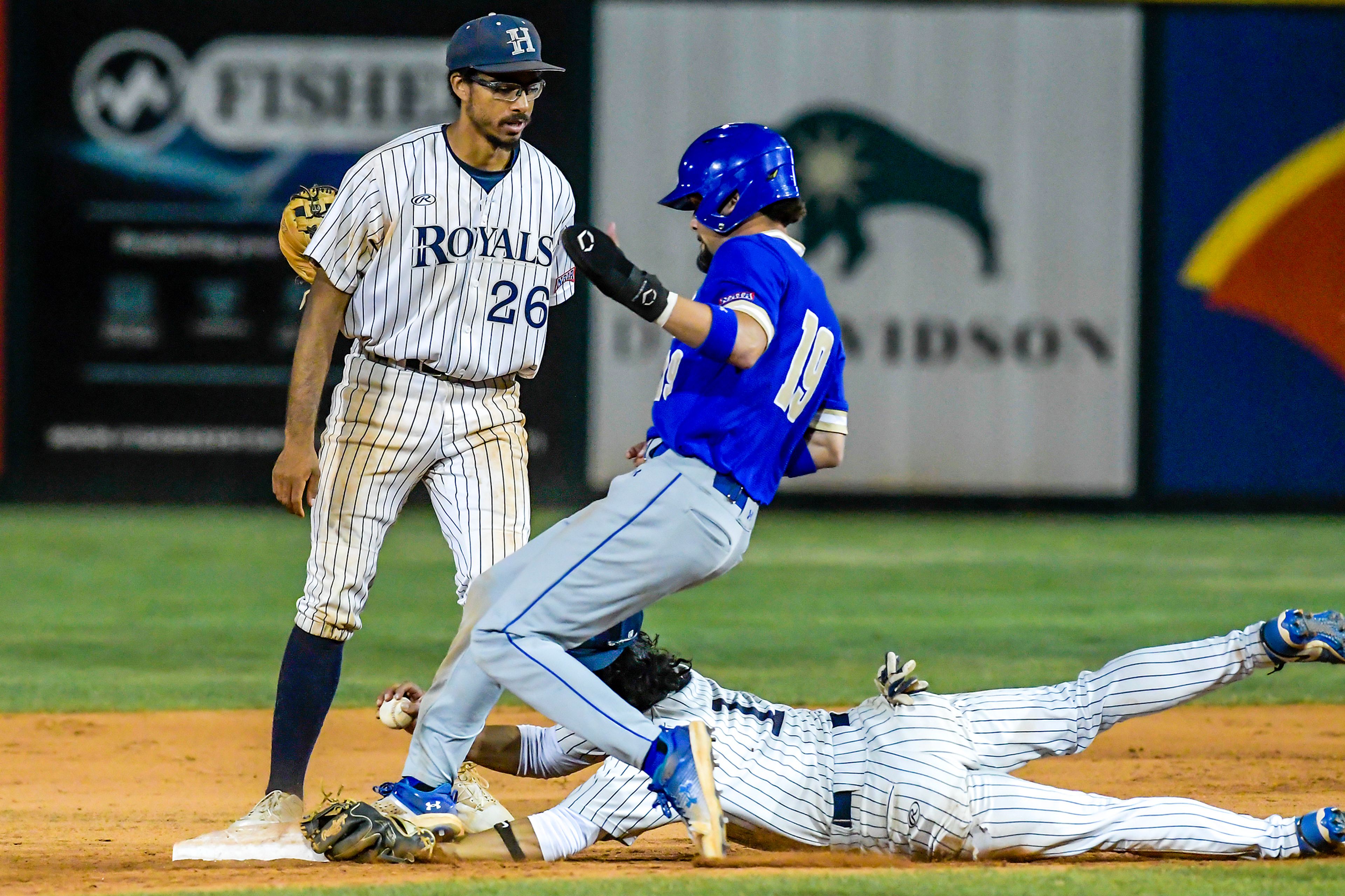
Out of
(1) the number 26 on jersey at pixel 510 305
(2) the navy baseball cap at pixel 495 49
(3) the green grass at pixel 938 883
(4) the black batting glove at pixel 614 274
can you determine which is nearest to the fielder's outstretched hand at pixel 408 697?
(3) the green grass at pixel 938 883

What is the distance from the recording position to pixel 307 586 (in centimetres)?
445

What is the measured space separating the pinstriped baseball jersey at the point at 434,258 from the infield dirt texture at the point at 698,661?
1318 millimetres

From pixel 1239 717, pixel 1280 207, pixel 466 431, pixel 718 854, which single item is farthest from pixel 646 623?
pixel 1280 207

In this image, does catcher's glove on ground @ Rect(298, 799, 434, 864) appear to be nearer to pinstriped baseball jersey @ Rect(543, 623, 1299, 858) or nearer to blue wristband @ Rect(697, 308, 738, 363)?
pinstriped baseball jersey @ Rect(543, 623, 1299, 858)

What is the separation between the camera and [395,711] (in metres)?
4.12

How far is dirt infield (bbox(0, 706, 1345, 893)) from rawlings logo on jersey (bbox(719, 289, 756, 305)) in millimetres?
1259

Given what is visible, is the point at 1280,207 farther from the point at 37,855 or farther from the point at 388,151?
the point at 37,855

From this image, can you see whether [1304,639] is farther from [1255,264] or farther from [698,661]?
[1255,264]

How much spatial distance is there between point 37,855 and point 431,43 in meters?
9.83

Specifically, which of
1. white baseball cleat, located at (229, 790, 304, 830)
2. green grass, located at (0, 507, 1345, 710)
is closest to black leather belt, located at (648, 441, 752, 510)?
white baseball cleat, located at (229, 790, 304, 830)

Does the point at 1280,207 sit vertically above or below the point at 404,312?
above

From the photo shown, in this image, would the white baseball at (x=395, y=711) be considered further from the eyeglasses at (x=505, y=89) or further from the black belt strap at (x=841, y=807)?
the eyeglasses at (x=505, y=89)

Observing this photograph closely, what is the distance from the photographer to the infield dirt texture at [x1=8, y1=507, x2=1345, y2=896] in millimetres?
3855

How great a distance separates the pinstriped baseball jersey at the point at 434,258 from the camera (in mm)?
4430
